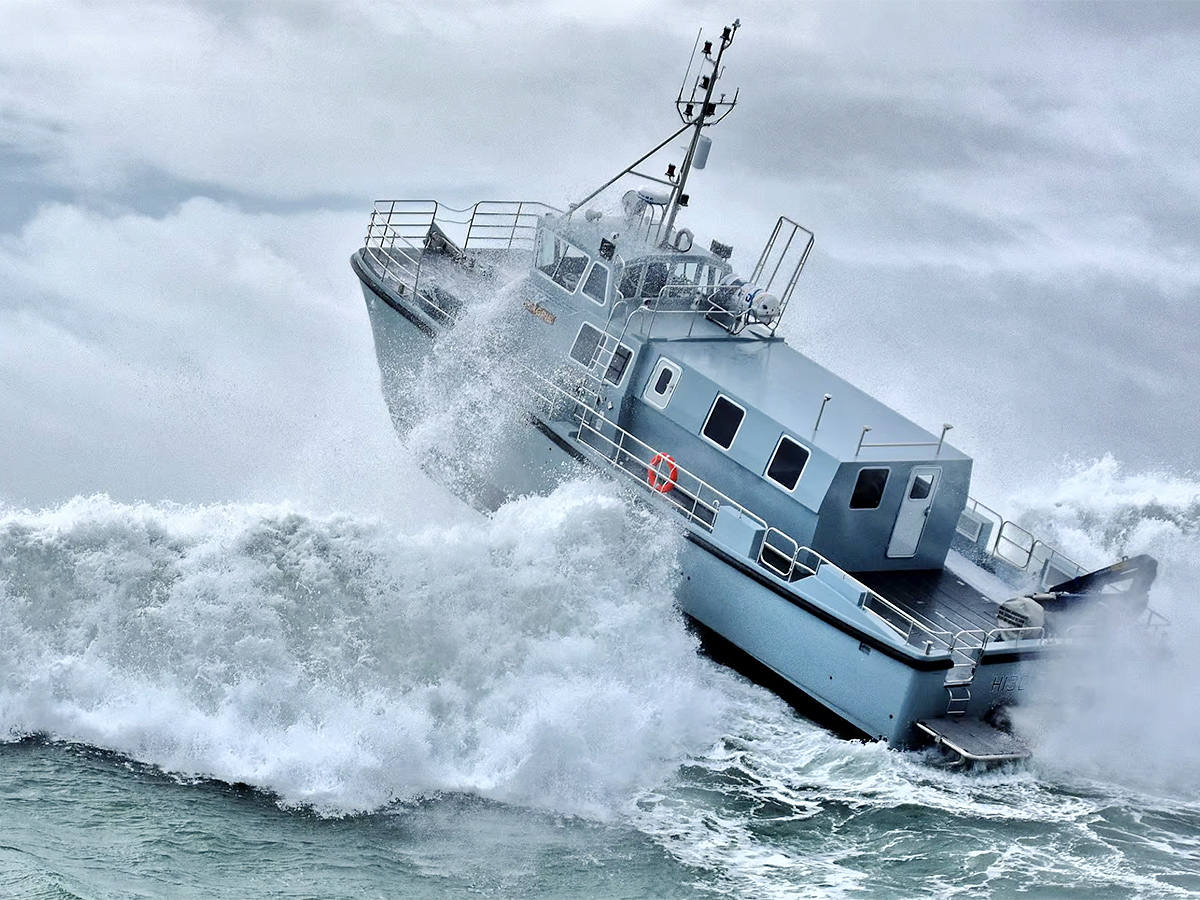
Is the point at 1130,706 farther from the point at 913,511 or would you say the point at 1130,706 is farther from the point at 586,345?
the point at 586,345

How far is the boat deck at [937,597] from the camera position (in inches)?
474

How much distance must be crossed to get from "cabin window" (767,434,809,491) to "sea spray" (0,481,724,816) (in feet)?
5.28

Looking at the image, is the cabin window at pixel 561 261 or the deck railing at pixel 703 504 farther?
the cabin window at pixel 561 261

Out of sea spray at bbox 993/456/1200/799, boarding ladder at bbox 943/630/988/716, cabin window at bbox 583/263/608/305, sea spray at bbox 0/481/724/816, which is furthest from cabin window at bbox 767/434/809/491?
sea spray at bbox 993/456/1200/799

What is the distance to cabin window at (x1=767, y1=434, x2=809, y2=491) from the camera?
12164 mm

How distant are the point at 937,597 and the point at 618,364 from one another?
12.1ft

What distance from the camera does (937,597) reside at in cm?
1253

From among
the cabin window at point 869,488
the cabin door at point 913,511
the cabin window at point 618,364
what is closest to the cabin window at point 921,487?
the cabin door at point 913,511

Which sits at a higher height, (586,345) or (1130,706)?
(586,345)

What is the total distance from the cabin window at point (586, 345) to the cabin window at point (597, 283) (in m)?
0.31

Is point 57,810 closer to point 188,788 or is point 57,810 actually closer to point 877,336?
point 188,788

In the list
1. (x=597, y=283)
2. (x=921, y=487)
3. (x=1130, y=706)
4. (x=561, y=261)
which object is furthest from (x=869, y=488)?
(x=561, y=261)

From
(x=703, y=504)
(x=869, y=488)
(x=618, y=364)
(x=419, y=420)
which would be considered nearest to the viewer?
(x=869, y=488)

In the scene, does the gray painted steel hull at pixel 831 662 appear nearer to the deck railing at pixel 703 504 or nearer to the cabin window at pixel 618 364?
the deck railing at pixel 703 504
